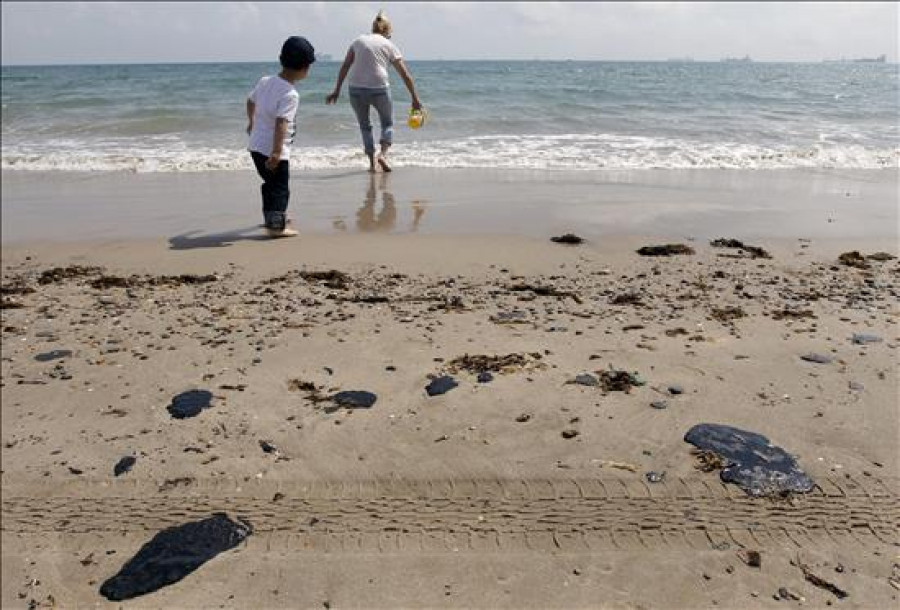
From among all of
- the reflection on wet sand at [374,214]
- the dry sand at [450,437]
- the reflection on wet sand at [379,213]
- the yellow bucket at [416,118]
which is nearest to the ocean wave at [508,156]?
the yellow bucket at [416,118]

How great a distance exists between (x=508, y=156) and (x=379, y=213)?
3990mm

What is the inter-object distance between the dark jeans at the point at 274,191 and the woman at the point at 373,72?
225cm

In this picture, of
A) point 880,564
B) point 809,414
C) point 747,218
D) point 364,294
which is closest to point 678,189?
point 747,218

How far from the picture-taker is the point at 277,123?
211 inches

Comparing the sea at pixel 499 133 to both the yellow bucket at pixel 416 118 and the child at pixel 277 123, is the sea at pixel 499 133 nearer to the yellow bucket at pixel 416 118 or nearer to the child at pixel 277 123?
the yellow bucket at pixel 416 118

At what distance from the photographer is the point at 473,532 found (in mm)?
2271

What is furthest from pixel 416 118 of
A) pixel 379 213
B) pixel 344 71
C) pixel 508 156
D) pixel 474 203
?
pixel 379 213

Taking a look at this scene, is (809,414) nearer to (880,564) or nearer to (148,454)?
(880,564)

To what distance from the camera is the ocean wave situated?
9367mm

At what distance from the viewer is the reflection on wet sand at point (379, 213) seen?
6.00m

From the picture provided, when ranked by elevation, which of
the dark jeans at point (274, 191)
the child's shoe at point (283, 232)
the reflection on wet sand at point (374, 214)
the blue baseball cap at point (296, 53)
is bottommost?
the child's shoe at point (283, 232)

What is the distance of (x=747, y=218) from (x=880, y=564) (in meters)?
4.63

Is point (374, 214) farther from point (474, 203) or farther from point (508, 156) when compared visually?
point (508, 156)

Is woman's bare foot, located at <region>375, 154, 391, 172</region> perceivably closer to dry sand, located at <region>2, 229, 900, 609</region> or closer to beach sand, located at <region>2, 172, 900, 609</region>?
beach sand, located at <region>2, 172, 900, 609</region>
